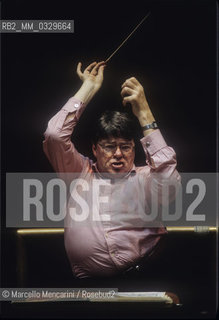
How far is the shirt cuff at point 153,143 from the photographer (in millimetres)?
4230

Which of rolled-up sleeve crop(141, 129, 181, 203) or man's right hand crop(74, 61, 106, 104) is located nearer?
rolled-up sleeve crop(141, 129, 181, 203)

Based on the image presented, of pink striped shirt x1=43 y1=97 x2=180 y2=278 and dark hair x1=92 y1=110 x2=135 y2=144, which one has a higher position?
dark hair x1=92 y1=110 x2=135 y2=144

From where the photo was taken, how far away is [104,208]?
4320 mm

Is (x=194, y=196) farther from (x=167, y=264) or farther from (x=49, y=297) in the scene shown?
(x=49, y=297)

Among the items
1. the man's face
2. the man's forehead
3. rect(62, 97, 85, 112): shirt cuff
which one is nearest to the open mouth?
the man's face

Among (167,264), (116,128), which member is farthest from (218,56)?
(167,264)

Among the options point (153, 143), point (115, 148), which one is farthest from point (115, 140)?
point (153, 143)

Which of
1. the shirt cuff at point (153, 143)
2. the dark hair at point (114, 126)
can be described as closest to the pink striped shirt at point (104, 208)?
the shirt cuff at point (153, 143)

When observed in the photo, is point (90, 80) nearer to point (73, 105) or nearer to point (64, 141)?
point (73, 105)

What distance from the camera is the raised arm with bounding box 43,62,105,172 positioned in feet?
13.9

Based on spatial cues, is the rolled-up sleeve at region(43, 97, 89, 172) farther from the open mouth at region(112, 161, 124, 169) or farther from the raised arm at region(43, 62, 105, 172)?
the open mouth at region(112, 161, 124, 169)

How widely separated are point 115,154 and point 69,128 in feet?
0.96

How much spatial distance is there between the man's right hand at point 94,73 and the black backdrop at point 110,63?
0.11ft

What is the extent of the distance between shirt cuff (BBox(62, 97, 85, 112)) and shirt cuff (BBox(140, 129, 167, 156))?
1.29 feet
